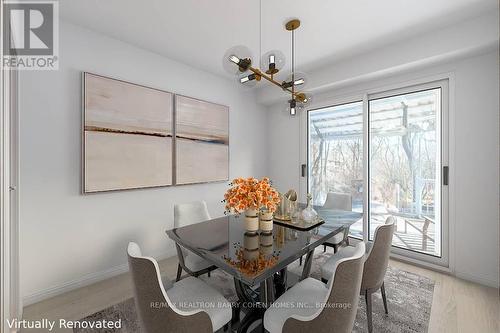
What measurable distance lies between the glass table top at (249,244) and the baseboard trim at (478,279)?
1.63m

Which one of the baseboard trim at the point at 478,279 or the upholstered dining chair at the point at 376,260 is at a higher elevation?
the upholstered dining chair at the point at 376,260

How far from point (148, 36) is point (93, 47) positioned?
0.60 meters

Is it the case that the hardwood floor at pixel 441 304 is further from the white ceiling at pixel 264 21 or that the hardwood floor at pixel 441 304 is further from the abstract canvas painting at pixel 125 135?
the white ceiling at pixel 264 21

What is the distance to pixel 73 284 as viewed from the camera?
2.25 m

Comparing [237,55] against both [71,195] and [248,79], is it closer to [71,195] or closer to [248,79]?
[248,79]

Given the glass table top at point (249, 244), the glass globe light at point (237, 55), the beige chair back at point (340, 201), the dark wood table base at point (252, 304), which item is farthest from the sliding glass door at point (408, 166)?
the glass globe light at point (237, 55)

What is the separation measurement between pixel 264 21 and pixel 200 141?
179 centimetres

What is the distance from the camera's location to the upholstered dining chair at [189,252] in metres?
1.92

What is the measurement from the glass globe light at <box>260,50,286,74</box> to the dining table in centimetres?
137

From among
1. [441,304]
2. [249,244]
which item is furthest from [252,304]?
[441,304]

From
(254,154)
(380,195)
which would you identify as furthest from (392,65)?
(254,154)

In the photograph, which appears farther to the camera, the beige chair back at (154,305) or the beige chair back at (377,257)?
the beige chair back at (377,257)

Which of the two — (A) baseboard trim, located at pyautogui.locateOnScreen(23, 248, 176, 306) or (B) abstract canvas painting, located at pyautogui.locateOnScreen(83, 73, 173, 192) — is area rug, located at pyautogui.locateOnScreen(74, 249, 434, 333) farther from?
(B) abstract canvas painting, located at pyautogui.locateOnScreen(83, 73, 173, 192)

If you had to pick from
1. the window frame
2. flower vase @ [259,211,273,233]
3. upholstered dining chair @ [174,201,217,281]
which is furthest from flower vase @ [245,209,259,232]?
the window frame
